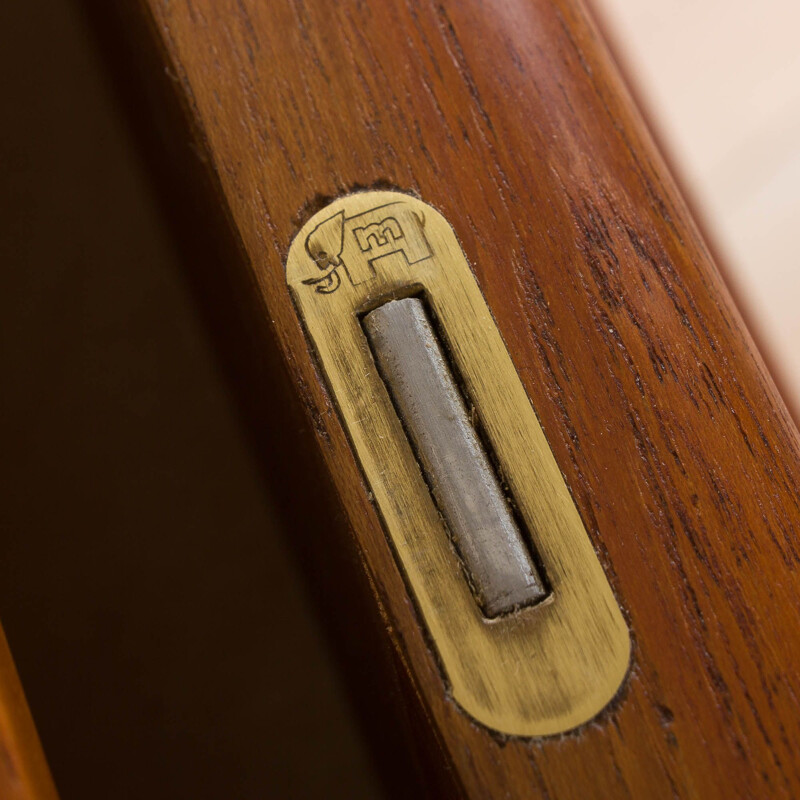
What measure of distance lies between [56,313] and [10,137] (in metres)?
0.15

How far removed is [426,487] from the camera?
0.40m

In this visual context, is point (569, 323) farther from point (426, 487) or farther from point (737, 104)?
point (737, 104)

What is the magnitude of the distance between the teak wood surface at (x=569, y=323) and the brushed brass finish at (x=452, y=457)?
39 mm

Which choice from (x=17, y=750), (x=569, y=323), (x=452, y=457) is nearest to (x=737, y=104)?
(x=569, y=323)

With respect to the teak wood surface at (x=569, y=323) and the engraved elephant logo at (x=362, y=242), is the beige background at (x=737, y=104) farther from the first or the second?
the engraved elephant logo at (x=362, y=242)

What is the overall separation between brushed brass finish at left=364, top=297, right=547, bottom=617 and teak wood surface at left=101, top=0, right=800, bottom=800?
0.04 meters

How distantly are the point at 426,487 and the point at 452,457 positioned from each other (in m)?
0.02

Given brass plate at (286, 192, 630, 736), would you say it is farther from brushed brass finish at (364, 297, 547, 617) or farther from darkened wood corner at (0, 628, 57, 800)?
darkened wood corner at (0, 628, 57, 800)

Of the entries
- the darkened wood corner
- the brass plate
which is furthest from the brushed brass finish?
the darkened wood corner

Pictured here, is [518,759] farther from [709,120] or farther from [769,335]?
[709,120]

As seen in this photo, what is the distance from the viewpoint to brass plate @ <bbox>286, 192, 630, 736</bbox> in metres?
0.38

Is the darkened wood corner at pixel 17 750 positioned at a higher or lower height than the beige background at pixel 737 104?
lower

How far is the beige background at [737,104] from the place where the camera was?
0.61 metres

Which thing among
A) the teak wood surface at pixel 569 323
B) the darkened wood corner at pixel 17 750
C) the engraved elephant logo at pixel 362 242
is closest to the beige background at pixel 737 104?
the teak wood surface at pixel 569 323
